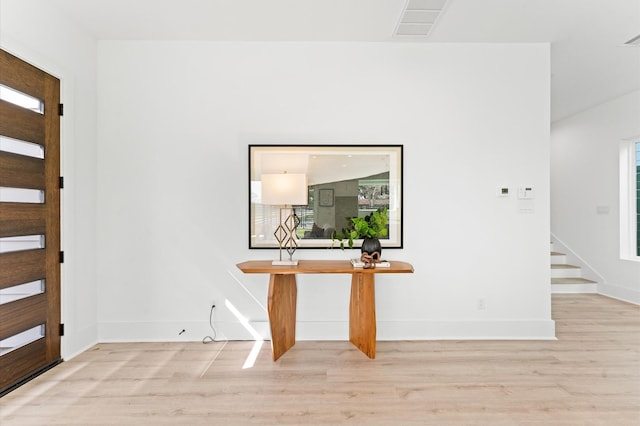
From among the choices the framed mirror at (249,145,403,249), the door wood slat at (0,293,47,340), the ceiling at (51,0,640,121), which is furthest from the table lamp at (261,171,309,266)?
the door wood slat at (0,293,47,340)

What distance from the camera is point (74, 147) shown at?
2.96 meters

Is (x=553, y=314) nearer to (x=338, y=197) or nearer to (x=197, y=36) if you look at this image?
(x=338, y=197)

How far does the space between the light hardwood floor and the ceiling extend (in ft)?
8.85

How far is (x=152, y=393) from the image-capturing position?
234 cm

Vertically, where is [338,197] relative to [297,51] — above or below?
below

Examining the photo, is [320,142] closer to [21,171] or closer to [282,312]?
[282,312]

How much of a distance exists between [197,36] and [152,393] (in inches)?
113

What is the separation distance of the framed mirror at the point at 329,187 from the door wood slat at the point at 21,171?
156 cm

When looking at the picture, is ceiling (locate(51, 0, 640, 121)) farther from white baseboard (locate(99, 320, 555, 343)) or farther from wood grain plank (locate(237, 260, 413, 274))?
white baseboard (locate(99, 320, 555, 343))

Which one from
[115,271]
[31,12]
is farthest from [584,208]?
[31,12]

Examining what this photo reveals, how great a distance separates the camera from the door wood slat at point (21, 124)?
7.63 ft

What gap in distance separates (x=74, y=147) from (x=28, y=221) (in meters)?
0.74

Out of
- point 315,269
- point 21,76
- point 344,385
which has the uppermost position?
point 21,76

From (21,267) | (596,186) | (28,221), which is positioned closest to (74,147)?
(28,221)
